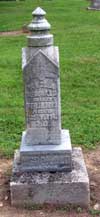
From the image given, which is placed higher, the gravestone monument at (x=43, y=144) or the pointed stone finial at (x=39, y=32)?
the pointed stone finial at (x=39, y=32)

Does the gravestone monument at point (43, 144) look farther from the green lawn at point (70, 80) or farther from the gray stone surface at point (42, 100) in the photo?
the green lawn at point (70, 80)

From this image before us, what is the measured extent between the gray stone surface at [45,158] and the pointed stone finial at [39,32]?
3.89 feet

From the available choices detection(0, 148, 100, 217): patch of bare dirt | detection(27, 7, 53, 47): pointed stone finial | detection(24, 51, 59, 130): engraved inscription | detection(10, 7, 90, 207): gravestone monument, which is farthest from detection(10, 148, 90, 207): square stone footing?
detection(27, 7, 53, 47): pointed stone finial

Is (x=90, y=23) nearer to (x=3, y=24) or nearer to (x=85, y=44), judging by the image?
(x=3, y=24)

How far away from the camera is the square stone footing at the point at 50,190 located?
5973 millimetres

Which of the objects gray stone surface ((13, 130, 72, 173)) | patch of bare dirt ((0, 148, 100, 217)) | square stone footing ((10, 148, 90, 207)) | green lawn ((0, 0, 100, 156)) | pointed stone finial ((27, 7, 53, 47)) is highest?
pointed stone finial ((27, 7, 53, 47))

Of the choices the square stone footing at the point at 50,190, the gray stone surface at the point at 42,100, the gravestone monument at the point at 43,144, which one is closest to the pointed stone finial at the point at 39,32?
the gravestone monument at the point at 43,144

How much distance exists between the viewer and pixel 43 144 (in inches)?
247

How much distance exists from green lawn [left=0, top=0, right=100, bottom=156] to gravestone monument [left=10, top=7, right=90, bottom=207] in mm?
1369

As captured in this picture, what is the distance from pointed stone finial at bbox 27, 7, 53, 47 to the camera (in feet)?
19.7

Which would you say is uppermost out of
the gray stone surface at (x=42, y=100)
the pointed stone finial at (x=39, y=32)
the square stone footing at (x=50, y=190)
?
the pointed stone finial at (x=39, y=32)

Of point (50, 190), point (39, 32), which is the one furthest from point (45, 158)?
point (39, 32)

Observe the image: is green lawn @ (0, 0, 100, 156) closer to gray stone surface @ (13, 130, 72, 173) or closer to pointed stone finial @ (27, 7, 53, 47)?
gray stone surface @ (13, 130, 72, 173)

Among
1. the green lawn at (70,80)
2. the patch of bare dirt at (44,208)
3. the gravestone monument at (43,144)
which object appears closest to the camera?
the patch of bare dirt at (44,208)
